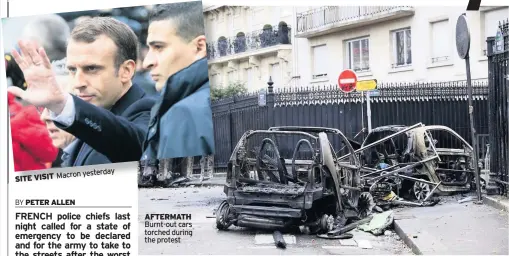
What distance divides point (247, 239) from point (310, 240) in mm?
539

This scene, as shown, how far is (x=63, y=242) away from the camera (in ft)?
25.0

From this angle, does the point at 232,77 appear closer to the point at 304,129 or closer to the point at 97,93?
the point at 304,129

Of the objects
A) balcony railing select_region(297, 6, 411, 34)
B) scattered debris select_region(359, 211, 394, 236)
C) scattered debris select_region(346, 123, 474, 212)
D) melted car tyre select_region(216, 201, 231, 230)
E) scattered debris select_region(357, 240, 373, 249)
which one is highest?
balcony railing select_region(297, 6, 411, 34)

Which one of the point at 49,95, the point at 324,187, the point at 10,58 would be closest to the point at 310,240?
the point at 324,187

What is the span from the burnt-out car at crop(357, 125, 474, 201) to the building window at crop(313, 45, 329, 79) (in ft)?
2.27

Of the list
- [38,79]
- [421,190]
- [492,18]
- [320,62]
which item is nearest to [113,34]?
[38,79]

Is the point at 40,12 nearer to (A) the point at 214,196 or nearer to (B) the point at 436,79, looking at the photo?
(A) the point at 214,196

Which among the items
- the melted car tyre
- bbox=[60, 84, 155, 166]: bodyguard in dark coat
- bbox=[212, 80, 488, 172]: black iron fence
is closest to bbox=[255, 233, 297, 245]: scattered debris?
the melted car tyre

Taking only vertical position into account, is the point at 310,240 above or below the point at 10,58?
below

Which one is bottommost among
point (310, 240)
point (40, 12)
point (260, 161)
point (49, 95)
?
point (310, 240)

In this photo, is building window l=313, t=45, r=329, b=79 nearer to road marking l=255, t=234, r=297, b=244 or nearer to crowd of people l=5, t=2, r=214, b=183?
crowd of people l=5, t=2, r=214, b=183

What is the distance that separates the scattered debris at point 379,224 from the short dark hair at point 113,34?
8.11 feet

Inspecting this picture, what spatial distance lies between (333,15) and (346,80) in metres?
0.57

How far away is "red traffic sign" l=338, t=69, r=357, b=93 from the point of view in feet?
24.9
